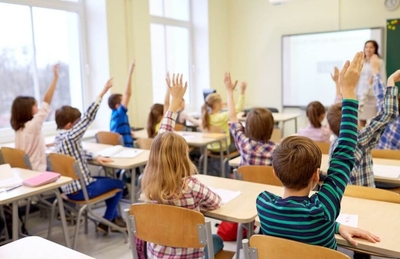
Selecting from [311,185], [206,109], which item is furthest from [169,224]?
[206,109]

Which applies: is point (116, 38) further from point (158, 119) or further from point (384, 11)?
point (384, 11)

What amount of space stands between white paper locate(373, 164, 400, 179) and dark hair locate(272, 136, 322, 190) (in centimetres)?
136

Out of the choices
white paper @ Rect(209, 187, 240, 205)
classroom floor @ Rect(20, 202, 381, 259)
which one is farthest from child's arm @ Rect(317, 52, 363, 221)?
classroom floor @ Rect(20, 202, 381, 259)

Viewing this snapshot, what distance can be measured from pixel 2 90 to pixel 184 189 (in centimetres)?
325

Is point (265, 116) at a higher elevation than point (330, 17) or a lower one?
lower

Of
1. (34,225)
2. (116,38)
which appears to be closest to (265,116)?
(34,225)

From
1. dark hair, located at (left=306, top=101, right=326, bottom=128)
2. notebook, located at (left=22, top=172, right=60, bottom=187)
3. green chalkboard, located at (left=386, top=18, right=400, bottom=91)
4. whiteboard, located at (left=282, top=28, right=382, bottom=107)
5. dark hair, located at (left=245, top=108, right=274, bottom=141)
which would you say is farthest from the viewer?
whiteboard, located at (left=282, top=28, right=382, bottom=107)

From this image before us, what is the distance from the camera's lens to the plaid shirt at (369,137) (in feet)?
7.79

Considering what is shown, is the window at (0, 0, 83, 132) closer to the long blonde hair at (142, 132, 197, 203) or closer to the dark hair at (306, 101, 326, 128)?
the dark hair at (306, 101, 326, 128)

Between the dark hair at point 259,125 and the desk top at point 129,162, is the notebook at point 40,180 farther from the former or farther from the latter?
the dark hair at point 259,125

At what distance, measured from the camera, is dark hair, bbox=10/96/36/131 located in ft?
11.3

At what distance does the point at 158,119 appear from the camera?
444 cm

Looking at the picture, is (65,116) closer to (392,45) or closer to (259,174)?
(259,174)

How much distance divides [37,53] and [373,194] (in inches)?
157
